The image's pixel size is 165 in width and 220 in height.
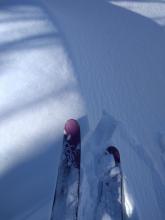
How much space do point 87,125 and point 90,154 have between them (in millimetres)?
118

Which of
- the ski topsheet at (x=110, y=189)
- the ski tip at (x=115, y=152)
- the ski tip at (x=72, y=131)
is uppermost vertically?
the ski tip at (x=72, y=131)

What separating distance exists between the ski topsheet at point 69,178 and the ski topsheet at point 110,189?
10 cm

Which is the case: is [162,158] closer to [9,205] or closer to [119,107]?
[119,107]

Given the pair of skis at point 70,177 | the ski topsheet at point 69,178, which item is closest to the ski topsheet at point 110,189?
the pair of skis at point 70,177

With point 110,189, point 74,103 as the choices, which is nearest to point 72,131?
point 74,103

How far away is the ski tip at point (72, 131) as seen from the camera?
1.12 metres

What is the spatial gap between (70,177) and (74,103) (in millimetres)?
311

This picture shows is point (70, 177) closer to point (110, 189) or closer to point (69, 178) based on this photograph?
point (69, 178)

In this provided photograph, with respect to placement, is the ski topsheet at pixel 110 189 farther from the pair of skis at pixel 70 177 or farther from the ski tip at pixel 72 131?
the ski tip at pixel 72 131

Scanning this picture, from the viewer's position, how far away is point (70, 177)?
43.4 inches

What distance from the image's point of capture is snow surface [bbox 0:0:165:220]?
1.04m

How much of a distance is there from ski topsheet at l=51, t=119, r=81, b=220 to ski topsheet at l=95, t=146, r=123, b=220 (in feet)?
0.33

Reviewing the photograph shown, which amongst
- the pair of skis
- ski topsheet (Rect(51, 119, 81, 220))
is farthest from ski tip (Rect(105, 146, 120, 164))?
ski topsheet (Rect(51, 119, 81, 220))

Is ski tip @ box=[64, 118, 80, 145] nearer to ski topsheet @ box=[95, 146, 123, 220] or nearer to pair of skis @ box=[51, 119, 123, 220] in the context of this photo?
pair of skis @ box=[51, 119, 123, 220]
